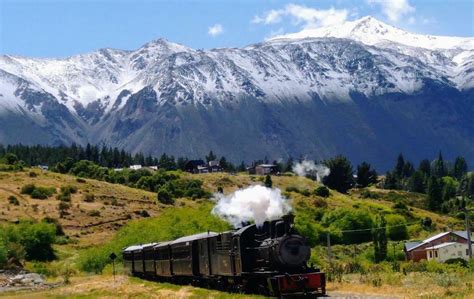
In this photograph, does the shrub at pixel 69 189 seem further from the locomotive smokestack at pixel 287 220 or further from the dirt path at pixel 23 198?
the locomotive smokestack at pixel 287 220

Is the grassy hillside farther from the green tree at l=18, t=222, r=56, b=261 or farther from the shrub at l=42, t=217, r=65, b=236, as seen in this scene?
the green tree at l=18, t=222, r=56, b=261

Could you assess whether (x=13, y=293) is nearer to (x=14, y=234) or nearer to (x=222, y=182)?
(x=14, y=234)

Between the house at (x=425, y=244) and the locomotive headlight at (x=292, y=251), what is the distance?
6485 centimetres

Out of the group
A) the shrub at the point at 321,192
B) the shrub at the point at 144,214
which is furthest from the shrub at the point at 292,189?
the shrub at the point at 144,214

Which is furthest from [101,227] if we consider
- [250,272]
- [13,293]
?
[250,272]

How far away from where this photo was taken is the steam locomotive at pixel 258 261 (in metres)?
38.5

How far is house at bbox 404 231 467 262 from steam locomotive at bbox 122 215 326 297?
5906 centimetres

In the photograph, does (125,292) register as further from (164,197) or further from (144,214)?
(164,197)

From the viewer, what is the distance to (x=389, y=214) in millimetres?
142875

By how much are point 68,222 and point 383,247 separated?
179 ft

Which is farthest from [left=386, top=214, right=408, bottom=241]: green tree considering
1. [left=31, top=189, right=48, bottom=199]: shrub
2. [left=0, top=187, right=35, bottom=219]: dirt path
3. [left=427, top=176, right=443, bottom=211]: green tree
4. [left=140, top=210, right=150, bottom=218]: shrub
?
[left=31, top=189, right=48, bottom=199]: shrub

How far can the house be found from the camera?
104406mm

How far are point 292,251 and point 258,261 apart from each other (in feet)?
8.57

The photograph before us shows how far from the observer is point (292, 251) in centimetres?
3912
